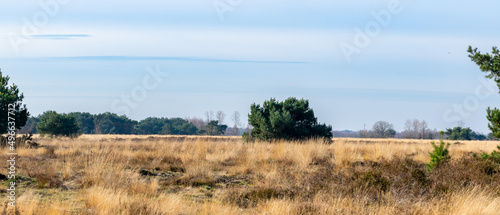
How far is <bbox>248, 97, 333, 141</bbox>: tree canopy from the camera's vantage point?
24.0 meters

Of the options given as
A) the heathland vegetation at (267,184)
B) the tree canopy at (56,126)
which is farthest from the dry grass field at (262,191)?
the tree canopy at (56,126)

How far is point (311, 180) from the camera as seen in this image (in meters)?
8.61

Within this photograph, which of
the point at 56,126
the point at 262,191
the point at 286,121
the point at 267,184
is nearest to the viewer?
the point at 262,191

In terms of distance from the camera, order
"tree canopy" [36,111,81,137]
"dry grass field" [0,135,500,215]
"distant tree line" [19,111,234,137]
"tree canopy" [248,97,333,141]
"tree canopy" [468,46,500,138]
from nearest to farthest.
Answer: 1. "dry grass field" [0,135,500,215]
2. "tree canopy" [468,46,500,138]
3. "tree canopy" [248,97,333,141]
4. "tree canopy" [36,111,81,137]
5. "distant tree line" [19,111,234,137]

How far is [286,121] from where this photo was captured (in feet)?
77.6

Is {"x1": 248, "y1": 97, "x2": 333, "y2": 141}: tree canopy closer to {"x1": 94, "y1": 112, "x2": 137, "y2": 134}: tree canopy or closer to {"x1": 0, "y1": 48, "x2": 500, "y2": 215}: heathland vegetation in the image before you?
{"x1": 0, "y1": 48, "x2": 500, "y2": 215}: heathland vegetation

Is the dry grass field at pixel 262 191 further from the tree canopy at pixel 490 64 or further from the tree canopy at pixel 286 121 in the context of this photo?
the tree canopy at pixel 286 121

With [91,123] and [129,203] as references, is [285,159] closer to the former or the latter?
[129,203]

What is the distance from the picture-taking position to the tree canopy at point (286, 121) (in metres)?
24.0

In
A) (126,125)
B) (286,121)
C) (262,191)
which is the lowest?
(262,191)

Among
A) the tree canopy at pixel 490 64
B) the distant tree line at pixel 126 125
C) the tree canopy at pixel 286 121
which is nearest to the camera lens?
the tree canopy at pixel 490 64

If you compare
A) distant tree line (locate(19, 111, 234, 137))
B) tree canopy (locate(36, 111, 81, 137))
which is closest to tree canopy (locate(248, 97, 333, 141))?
tree canopy (locate(36, 111, 81, 137))

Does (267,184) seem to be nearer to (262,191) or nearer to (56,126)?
(262,191)

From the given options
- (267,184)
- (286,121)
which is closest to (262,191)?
(267,184)
